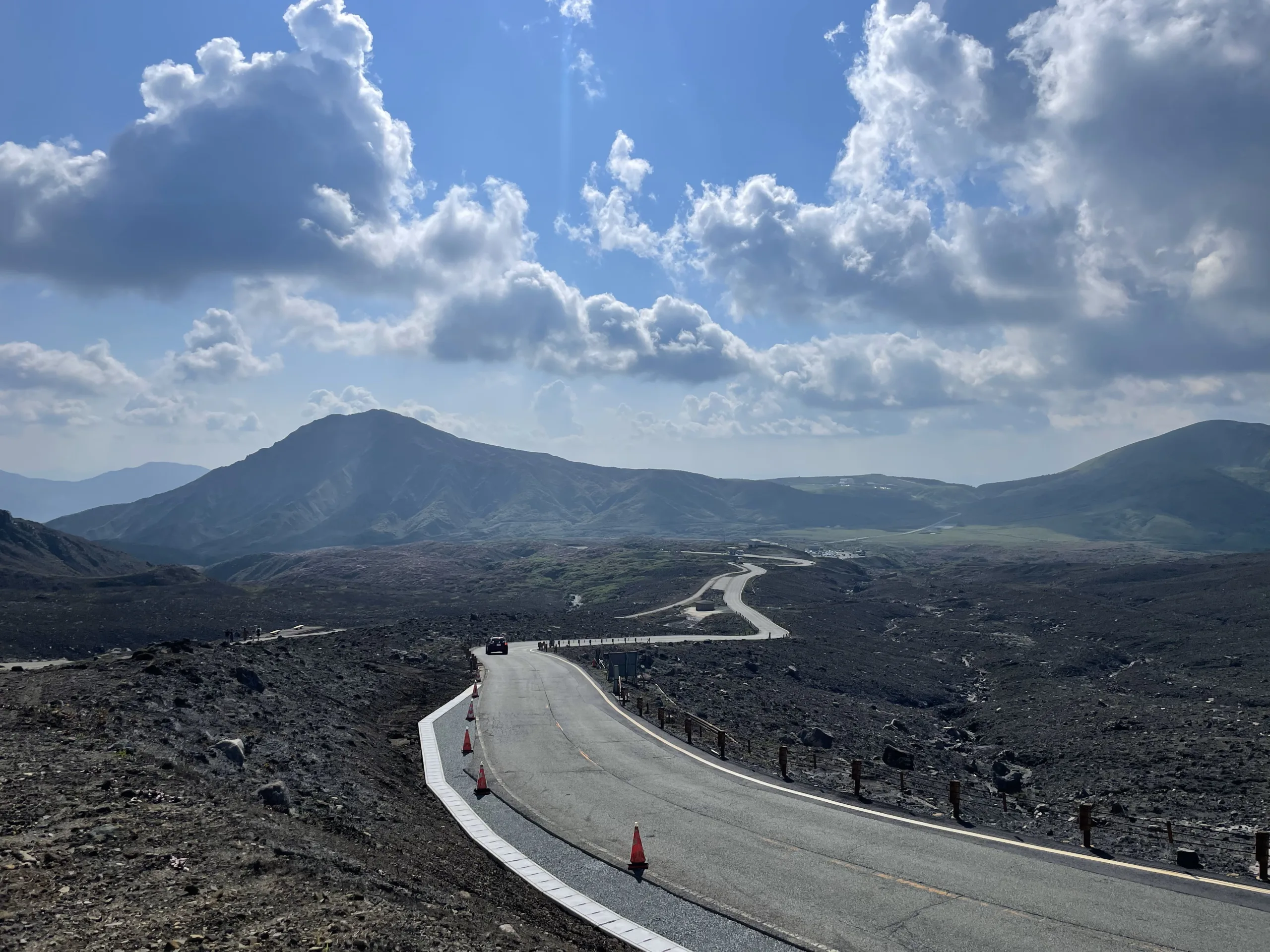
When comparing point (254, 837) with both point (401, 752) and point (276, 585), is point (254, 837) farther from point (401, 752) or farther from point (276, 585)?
point (276, 585)

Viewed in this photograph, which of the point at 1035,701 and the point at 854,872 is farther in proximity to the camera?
the point at 1035,701

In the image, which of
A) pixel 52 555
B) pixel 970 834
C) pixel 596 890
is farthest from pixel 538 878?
pixel 52 555

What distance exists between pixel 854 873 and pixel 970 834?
3.76 m

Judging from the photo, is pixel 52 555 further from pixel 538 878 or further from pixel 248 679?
pixel 538 878

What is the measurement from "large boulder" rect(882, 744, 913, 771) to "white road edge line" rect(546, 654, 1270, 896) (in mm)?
10492

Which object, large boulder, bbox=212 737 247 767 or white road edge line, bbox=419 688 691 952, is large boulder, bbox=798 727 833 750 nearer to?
white road edge line, bbox=419 688 691 952

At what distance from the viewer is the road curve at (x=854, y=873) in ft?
39.5

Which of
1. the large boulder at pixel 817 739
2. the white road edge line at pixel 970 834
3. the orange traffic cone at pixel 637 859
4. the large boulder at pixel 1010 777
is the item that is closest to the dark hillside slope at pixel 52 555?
the large boulder at pixel 817 739

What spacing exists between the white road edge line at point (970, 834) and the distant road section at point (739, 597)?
48.7 meters

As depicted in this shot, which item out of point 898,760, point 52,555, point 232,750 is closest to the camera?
point 232,750

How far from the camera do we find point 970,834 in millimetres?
16734

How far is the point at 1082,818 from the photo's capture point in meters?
16.3

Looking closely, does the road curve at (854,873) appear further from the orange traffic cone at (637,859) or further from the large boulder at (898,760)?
Result: the large boulder at (898,760)

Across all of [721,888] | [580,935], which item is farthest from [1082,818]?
[580,935]
